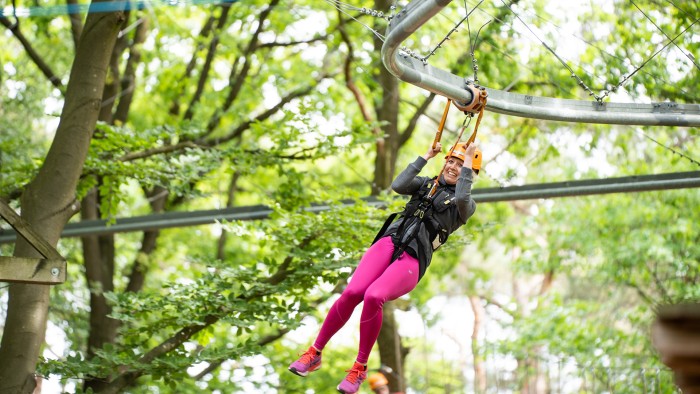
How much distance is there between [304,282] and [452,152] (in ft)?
9.31

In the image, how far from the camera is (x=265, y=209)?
310 inches

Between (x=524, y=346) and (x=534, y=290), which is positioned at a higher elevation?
(x=534, y=290)

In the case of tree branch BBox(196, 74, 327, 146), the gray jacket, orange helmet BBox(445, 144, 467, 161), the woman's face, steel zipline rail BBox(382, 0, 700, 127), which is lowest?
the gray jacket

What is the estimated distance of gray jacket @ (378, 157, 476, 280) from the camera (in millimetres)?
4824

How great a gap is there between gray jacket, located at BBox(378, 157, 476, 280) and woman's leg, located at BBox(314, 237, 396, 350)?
0.31 feet

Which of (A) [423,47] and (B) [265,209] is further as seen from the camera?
(A) [423,47]

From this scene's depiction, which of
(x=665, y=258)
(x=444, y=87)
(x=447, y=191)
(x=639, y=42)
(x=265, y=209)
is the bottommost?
(x=447, y=191)

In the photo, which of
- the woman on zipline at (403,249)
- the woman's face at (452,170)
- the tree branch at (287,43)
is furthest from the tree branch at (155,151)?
the woman's face at (452,170)

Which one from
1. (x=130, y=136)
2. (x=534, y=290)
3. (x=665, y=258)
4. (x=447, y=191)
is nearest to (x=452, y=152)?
(x=447, y=191)

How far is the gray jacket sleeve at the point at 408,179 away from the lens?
4.86 meters

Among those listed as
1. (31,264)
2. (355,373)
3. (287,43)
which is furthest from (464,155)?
(287,43)

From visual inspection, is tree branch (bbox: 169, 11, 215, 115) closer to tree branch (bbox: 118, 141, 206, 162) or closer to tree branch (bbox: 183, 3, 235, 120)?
tree branch (bbox: 183, 3, 235, 120)

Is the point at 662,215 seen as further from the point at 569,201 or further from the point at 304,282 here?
the point at 304,282

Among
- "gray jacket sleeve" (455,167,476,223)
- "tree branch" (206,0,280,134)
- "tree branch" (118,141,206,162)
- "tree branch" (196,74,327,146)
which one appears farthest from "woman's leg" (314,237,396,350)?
"tree branch" (206,0,280,134)
